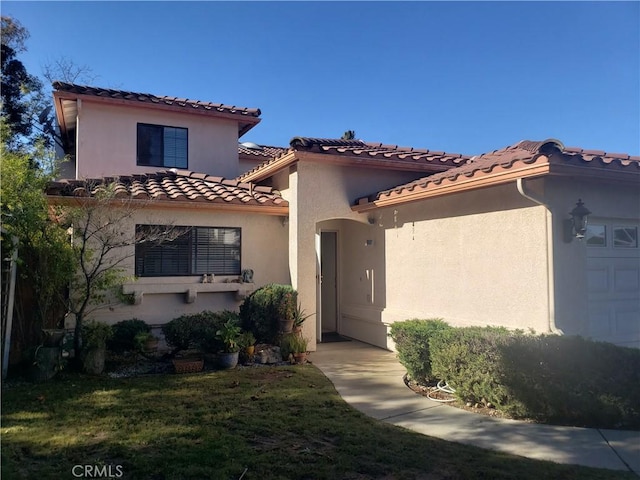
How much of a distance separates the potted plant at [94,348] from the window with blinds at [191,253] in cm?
182

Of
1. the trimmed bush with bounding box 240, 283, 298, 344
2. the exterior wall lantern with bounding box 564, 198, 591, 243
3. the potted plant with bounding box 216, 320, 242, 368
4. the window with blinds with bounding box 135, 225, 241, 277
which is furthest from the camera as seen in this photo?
the window with blinds with bounding box 135, 225, 241, 277

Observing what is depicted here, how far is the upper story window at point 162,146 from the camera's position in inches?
550

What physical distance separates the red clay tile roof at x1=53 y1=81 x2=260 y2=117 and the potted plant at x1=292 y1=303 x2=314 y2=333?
770 centimetres

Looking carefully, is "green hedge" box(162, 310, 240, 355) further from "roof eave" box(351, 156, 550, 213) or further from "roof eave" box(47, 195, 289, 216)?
"roof eave" box(351, 156, 550, 213)

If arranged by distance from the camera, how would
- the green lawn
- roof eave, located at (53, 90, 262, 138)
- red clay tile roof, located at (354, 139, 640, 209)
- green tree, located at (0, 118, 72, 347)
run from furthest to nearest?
roof eave, located at (53, 90, 262, 138)
green tree, located at (0, 118, 72, 347)
red clay tile roof, located at (354, 139, 640, 209)
the green lawn

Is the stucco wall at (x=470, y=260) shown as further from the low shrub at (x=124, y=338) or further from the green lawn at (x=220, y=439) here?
the low shrub at (x=124, y=338)

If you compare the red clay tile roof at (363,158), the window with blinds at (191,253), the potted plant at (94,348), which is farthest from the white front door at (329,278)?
the potted plant at (94,348)

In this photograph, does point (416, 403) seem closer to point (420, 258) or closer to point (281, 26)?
point (420, 258)

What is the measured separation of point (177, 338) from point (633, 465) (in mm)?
7506

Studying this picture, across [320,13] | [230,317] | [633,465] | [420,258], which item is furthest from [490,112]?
[633,465]

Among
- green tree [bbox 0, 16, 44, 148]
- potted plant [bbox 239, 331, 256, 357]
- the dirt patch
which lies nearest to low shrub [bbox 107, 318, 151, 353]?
Answer: potted plant [bbox 239, 331, 256, 357]

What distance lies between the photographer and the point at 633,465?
4648 millimetres

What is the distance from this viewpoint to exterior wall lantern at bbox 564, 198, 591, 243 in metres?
6.99

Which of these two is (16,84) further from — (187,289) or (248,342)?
(248,342)
